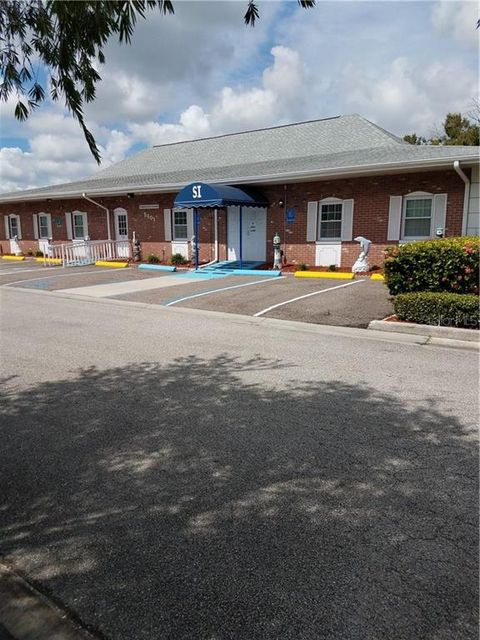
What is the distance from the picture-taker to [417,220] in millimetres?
15203

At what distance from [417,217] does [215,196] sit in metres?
6.48

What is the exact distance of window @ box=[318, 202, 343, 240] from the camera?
54.8ft

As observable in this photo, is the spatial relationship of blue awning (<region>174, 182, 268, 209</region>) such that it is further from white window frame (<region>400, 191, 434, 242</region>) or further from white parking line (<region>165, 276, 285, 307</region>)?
white window frame (<region>400, 191, 434, 242</region>)

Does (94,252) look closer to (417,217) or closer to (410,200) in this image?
(410,200)

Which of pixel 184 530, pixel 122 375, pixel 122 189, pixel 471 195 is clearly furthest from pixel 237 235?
pixel 184 530

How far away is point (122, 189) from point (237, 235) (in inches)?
214

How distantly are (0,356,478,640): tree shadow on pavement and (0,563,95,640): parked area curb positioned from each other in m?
0.09

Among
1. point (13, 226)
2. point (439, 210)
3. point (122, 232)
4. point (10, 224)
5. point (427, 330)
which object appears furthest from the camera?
point (10, 224)

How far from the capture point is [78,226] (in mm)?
24594

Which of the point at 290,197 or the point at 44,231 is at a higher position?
the point at 290,197

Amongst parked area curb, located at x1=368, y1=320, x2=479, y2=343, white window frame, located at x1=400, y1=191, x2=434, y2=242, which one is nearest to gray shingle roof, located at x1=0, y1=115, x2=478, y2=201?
white window frame, located at x1=400, y1=191, x2=434, y2=242

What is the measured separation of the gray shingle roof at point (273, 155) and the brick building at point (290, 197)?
0.07 meters

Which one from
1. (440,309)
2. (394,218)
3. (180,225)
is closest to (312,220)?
(394,218)

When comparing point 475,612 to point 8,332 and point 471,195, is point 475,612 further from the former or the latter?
point 471,195
